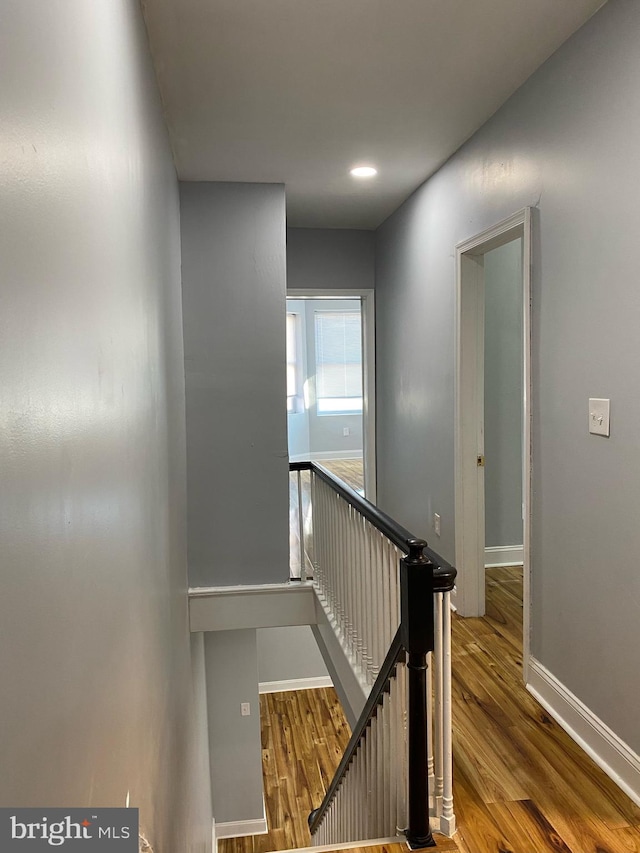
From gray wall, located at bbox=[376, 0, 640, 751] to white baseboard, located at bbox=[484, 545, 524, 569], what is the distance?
2.01m

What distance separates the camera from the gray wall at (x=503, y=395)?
4.48 metres

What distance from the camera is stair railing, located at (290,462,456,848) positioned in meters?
1.80

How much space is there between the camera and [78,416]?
3.46 ft

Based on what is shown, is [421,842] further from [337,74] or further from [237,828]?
[237,828]

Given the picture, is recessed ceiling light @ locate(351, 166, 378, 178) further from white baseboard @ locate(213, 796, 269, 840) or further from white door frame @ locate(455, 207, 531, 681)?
white baseboard @ locate(213, 796, 269, 840)

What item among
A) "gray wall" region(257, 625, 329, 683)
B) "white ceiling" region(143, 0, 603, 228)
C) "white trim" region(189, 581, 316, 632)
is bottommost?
"gray wall" region(257, 625, 329, 683)

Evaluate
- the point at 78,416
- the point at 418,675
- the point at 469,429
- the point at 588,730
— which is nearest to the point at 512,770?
the point at 588,730

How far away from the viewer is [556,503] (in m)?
2.49

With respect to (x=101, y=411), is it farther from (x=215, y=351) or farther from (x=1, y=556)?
(x=215, y=351)

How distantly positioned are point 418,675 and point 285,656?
4.78m

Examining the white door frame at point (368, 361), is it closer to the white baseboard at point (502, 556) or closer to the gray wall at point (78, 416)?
the white baseboard at point (502, 556)

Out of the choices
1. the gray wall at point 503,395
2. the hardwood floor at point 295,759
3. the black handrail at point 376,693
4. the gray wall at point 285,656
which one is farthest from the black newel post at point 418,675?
the gray wall at point 285,656

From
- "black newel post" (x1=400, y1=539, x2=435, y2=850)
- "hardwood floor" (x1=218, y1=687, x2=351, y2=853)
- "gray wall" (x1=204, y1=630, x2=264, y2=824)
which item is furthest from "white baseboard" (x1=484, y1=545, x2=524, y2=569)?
"black newel post" (x1=400, y1=539, x2=435, y2=850)

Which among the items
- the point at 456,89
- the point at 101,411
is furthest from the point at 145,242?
the point at 456,89
